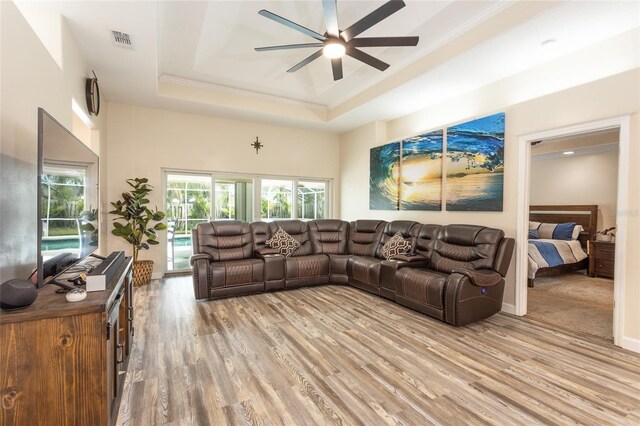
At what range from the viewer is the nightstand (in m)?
5.12

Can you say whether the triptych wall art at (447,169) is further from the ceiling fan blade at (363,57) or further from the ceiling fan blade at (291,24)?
the ceiling fan blade at (291,24)

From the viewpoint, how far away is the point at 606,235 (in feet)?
17.7

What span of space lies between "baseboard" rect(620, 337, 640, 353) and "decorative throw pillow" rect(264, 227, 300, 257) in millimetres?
3906

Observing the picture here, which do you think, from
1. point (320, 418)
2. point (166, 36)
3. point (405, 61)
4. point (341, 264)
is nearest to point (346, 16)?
point (405, 61)

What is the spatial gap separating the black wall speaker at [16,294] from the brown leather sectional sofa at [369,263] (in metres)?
2.68

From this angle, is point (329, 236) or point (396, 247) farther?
point (329, 236)

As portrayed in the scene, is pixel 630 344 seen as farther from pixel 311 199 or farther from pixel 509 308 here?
pixel 311 199

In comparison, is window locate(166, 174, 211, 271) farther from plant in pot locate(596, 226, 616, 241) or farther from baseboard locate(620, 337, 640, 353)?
plant in pot locate(596, 226, 616, 241)

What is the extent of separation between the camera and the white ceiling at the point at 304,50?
2686 mm

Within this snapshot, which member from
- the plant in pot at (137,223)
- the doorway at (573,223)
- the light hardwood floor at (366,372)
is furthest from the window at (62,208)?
the doorway at (573,223)

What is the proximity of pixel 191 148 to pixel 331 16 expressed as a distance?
392cm

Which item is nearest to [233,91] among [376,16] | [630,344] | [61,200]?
[376,16]

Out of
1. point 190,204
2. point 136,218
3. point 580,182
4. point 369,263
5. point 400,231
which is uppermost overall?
point 580,182

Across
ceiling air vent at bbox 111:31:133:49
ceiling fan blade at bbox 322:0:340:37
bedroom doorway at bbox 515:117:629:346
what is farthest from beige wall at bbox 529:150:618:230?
ceiling air vent at bbox 111:31:133:49
